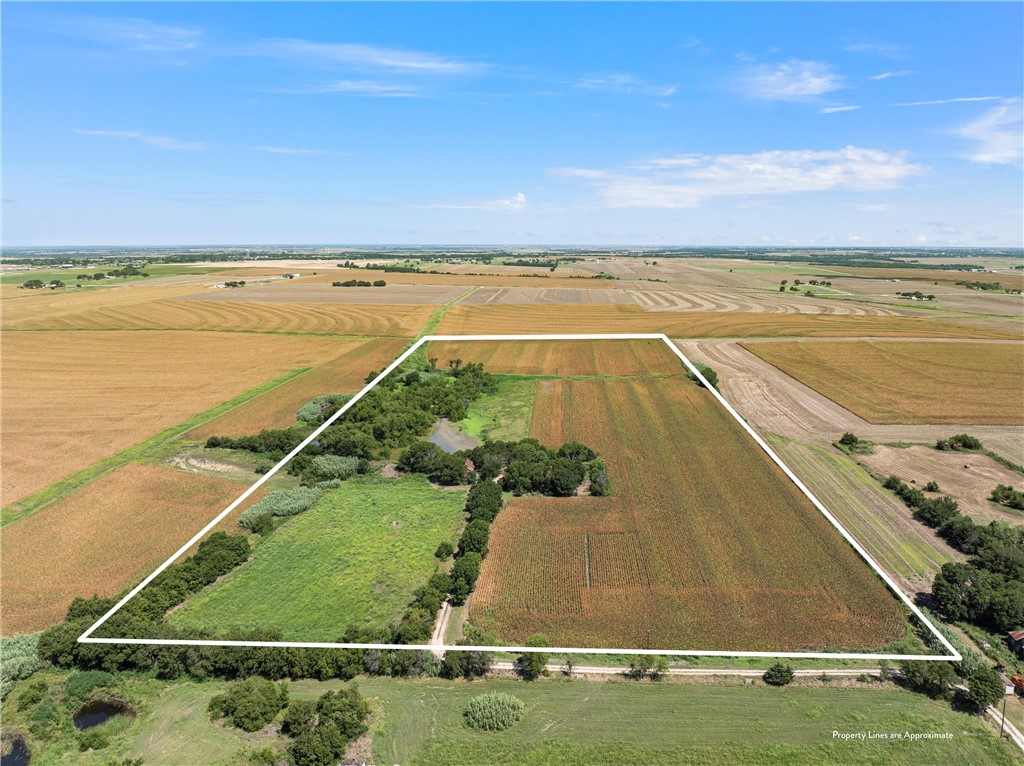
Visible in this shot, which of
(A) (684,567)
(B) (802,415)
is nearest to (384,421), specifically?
(A) (684,567)

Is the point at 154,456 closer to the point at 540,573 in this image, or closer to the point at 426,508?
the point at 426,508

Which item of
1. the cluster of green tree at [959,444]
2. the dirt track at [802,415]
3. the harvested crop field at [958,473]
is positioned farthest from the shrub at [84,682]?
the cluster of green tree at [959,444]

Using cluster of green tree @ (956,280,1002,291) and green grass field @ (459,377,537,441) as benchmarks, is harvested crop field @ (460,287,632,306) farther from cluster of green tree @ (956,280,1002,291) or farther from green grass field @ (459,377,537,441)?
cluster of green tree @ (956,280,1002,291)

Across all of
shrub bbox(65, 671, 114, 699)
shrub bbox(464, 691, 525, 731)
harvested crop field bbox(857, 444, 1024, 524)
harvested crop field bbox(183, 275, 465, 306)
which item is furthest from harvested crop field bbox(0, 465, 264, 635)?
harvested crop field bbox(183, 275, 465, 306)

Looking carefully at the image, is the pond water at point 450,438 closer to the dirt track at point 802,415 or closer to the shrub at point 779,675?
the shrub at point 779,675

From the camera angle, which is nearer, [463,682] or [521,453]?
[463,682]

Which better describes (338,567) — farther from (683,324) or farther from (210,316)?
(210,316)

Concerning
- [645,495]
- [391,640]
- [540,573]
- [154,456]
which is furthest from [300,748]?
[154,456]
